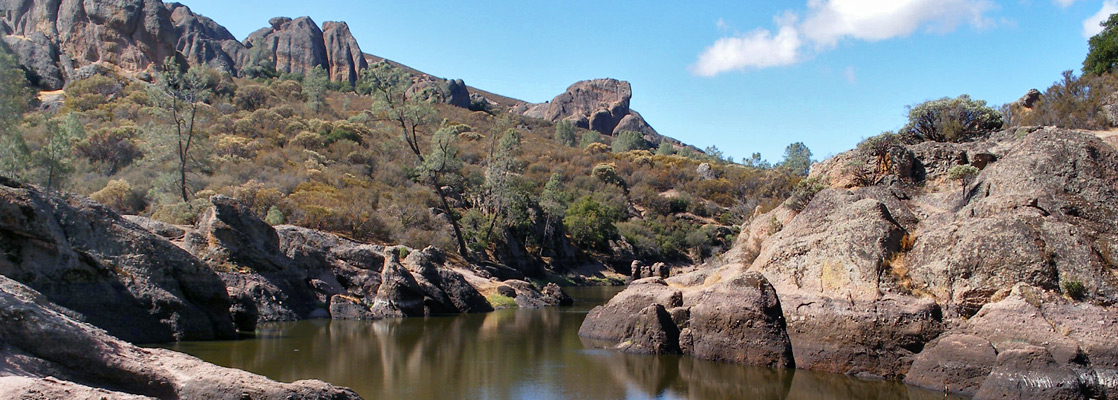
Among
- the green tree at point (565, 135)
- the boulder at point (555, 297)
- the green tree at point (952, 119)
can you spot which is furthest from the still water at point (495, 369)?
the green tree at point (565, 135)

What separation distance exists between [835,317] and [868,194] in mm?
4865

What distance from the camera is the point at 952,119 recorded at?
892 inches

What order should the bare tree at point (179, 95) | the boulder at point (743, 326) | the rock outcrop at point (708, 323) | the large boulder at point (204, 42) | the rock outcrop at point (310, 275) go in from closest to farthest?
the boulder at point (743, 326) → the rock outcrop at point (708, 323) → the rock outcrop at point (310, 275) → the bare tree at point (179, 95) → the large boulder at point (204, 42)

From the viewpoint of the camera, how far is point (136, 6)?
62250 mm

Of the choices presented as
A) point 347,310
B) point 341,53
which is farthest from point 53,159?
point 341,53

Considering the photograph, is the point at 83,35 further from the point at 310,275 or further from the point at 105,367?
the point at 105,367

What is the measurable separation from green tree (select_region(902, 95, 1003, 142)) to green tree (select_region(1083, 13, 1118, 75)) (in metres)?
17.3

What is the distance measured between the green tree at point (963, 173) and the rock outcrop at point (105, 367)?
52.9 feet

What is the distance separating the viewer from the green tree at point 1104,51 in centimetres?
3550

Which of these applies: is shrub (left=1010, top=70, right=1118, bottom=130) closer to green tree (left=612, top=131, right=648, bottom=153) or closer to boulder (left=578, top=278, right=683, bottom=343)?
boulder (left=578, top=278, right=683, bottom=343)

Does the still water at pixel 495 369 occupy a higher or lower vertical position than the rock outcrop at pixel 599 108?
lower

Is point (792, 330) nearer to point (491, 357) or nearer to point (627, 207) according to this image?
point (491, 357)

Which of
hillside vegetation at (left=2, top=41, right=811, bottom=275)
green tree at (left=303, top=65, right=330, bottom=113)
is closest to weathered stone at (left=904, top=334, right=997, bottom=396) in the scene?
hillside vegetation at (left=2, top=41, right=811, bottom=275)

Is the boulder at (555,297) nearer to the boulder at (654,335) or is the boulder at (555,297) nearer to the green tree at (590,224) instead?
the boulder at (654,335)
